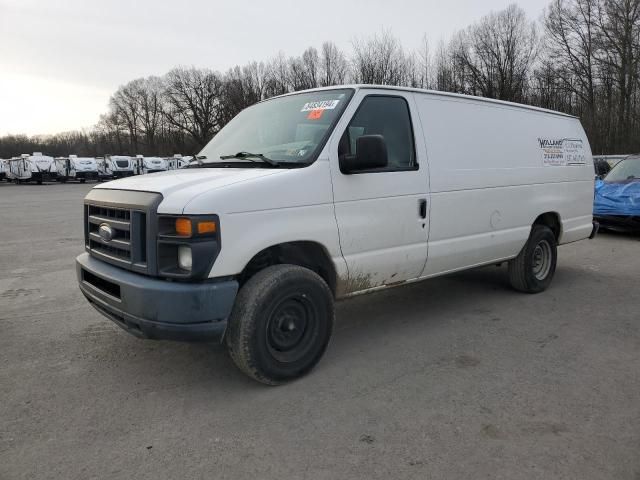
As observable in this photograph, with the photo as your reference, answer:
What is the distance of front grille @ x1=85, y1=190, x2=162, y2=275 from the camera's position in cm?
317

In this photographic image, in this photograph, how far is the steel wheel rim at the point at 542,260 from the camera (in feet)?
19.7

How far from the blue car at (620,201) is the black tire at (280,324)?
28.3 ft

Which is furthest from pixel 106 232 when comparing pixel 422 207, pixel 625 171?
pixel 625 171

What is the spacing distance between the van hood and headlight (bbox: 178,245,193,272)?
342mm

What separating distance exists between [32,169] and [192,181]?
153 ft

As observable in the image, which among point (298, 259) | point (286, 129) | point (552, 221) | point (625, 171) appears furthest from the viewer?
point (625, 171)

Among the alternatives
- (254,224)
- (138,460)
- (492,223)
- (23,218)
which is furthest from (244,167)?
(23,218)

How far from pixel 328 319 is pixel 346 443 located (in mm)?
1065

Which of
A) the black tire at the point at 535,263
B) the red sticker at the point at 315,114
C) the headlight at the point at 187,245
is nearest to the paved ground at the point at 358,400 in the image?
the black tire at the point at 535,263

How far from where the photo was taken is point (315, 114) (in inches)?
158

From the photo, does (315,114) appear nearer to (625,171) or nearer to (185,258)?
(185,258)

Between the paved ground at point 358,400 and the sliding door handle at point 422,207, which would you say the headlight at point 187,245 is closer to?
the paved ground at point 358,400

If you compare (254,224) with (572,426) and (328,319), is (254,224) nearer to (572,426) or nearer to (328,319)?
(328,319)

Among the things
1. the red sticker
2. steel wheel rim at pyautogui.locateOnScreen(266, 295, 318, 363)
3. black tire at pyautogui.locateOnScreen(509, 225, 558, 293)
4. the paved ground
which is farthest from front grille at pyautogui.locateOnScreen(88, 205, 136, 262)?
black tire at pyautogui.locateOnScreen(509, 225, 558, 293)
